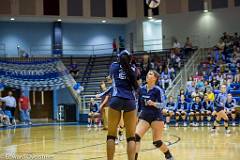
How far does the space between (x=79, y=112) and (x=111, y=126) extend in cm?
1995

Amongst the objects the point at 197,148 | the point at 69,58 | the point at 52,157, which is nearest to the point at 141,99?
the point at 52,157

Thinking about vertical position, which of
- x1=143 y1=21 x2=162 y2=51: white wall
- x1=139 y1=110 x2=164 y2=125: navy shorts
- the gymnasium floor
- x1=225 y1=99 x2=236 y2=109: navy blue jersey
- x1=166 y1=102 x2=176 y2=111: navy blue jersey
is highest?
x1=143 y1=21 x2=162 y2=51: white wall

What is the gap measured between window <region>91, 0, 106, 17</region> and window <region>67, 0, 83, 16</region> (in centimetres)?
93

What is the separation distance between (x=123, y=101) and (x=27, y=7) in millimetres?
27148

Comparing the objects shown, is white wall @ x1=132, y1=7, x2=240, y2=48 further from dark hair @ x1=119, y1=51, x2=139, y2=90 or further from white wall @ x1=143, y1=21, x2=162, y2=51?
dark hair @ x1=119, y1=51, x2=139, y2=90

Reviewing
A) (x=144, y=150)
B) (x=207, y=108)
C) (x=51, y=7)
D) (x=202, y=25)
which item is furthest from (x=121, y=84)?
(x=51, y=7)

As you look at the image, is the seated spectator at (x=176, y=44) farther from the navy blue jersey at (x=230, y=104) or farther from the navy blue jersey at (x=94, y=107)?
the navy blue jersey at (x=230, y=104)

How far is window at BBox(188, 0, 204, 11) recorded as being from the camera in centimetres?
3281

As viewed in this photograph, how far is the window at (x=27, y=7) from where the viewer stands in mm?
32531

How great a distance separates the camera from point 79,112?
87.9ft

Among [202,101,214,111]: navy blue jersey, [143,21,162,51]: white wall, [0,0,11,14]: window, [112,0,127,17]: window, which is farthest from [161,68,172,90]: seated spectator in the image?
[0,0,11,14]: window

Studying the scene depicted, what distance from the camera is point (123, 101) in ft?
22.8

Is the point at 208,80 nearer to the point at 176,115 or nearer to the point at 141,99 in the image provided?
the point at 176,115

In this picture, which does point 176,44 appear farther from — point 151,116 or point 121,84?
point 121,84
